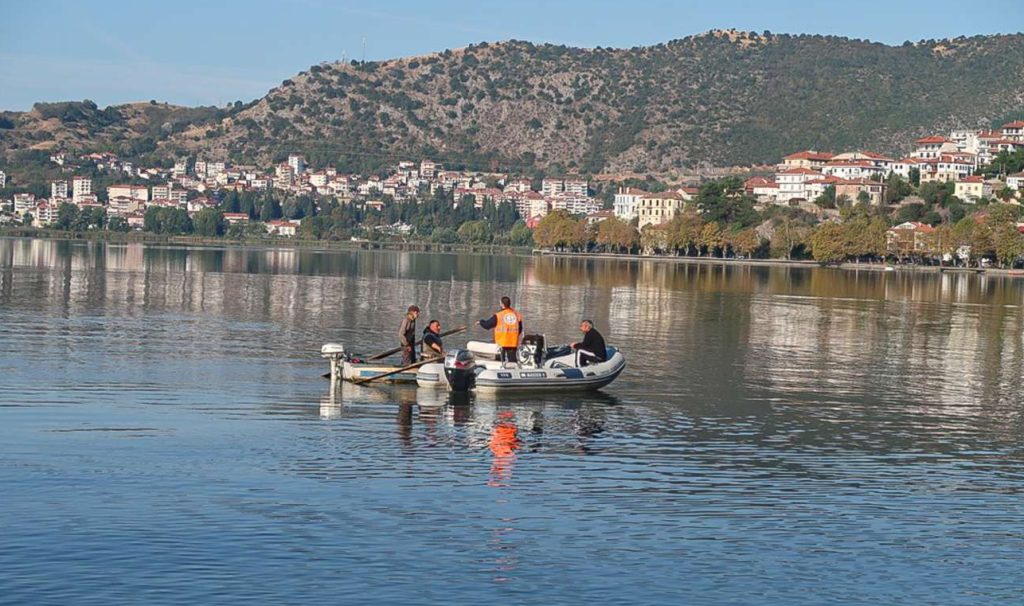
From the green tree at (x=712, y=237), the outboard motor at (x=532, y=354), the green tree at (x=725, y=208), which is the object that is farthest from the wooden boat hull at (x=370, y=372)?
the green tree at (x=725, y=208)

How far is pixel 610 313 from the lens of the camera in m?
60.2

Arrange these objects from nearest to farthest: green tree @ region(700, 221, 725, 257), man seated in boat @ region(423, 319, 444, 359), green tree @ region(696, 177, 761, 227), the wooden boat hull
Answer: the wooden boat hull < man seated in boat @ region(423, 319, 444, 359) < green tree @ region(700, 221, 725, 257) < green tree @ region(696, 177, 761, 227)

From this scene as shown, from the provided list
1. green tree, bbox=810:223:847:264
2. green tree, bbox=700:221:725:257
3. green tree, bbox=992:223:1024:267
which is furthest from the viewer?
green tree, bbox=700:221:725:257

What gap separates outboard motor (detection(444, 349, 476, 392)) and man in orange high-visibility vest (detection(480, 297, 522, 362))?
133cm

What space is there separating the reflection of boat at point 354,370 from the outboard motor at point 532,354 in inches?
92.4

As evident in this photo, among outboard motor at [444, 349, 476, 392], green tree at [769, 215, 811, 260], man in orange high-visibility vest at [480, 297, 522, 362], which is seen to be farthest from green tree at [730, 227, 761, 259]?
outboard motor at [444, 349, 476, 392]

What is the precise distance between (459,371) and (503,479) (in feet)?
26.9

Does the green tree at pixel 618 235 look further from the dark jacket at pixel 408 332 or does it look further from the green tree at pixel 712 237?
the dark jacket at pixel 408 332

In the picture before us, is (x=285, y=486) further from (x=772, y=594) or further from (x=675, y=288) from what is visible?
(x=675, y=288)

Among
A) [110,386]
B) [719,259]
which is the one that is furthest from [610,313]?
[719,259]

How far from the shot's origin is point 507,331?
102ft

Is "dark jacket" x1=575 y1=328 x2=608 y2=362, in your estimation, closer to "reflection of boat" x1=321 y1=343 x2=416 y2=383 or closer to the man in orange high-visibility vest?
the man in orange high-visibility vest

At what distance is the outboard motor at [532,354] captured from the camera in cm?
3098

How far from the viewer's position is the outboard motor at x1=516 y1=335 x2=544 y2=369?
31.0 metres
